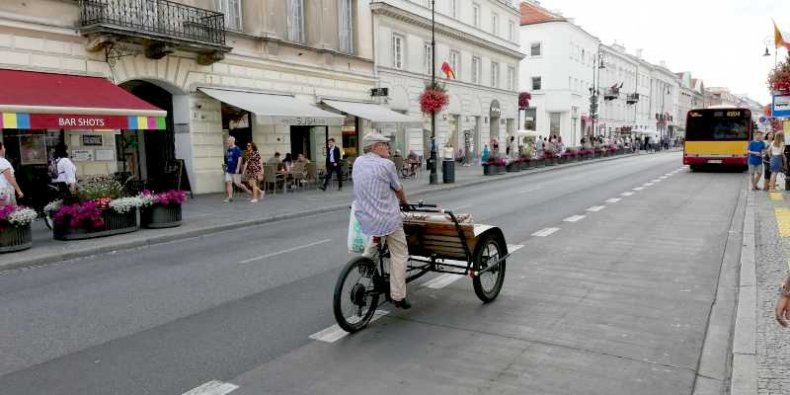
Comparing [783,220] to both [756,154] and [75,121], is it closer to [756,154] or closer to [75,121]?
[756,154]

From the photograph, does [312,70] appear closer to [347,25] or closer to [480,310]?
[347,25]

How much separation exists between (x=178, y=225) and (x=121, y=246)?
1928mm

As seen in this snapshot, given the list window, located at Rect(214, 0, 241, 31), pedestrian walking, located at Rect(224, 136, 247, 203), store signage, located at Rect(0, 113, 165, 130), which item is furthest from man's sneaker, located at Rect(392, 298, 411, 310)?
window, located at Rect(214, 0, 241, 31)

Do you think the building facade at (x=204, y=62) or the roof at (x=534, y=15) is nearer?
the building facade at (x=204, y=62)

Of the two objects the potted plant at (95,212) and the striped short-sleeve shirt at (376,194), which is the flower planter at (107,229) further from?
the striped short-sleeve shirt at (376,194)

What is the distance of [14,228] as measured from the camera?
31.7 feet

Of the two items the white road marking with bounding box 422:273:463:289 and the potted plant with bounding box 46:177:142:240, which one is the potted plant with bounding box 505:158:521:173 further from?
the white road marking with bounding box 422:273:463:289

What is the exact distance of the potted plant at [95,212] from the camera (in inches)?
421

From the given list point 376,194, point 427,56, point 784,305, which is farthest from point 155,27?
point 427,56

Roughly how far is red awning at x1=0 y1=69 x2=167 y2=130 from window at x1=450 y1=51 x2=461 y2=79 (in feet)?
74.0

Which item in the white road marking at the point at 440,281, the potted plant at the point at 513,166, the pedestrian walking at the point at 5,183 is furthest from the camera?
→ the potted plant at the point at 513,166

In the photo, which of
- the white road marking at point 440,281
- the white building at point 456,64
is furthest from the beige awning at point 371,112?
the white road marking at point 440,281

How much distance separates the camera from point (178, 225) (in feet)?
40.2

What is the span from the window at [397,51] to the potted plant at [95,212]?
65.3ft
